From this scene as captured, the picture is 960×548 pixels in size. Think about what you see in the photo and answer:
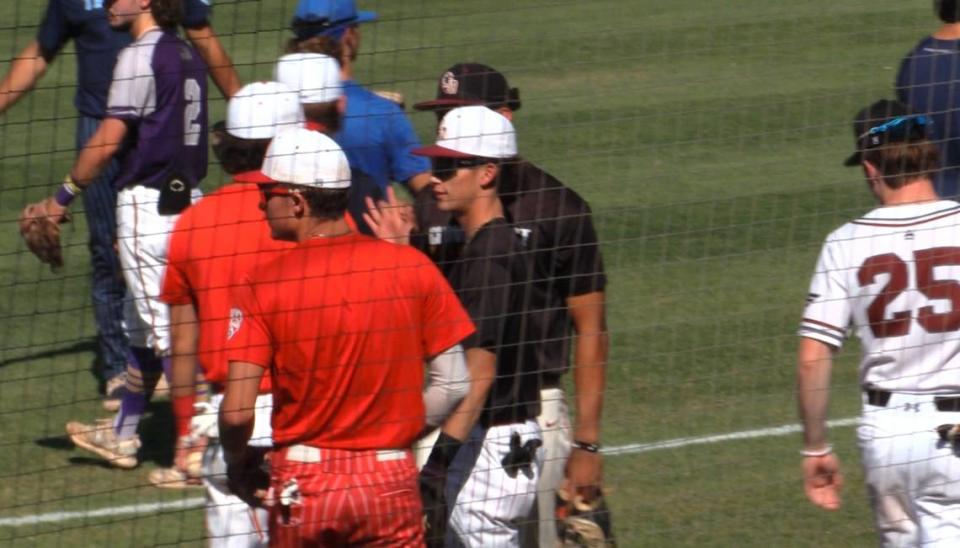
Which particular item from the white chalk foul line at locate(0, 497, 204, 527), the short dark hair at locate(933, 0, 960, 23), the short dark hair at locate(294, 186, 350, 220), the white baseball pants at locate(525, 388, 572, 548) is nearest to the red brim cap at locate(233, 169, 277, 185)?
the short dark hair at locate(294, 186, 350, 220)

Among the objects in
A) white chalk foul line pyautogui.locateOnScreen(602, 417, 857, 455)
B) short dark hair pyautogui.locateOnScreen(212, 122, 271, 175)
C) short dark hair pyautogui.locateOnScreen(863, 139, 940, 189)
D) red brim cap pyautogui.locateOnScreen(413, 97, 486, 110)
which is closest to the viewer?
short dark hair pyautogui.locateOnScreen(863, 139, 940, 189)

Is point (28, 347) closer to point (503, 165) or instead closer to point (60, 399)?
point (60, 399)

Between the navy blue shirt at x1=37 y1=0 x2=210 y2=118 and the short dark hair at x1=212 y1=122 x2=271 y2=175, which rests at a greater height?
the navy blue shirt at x1=37 y1=0 x2=210 y2=118

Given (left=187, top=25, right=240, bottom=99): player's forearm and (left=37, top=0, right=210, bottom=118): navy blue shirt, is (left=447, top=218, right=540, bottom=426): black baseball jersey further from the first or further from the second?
(left=37, top=0, right=210, bottom=118): navy blue shirt

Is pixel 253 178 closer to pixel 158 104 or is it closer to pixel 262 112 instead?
pixel 262 112

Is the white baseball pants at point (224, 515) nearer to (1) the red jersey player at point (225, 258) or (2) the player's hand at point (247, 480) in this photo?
(1) the red jersey player at point (225, 258)

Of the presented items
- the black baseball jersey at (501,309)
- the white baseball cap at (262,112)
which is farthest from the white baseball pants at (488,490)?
the white baseball cap at (262,112)

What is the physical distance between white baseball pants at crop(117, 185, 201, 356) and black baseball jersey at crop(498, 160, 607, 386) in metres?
2.24

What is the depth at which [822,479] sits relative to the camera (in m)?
5.41

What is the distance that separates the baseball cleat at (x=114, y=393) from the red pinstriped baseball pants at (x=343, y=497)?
3.57 meters

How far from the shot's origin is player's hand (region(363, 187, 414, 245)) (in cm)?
552

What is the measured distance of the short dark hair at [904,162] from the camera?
5320 millimetres

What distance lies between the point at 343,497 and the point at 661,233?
5801mm

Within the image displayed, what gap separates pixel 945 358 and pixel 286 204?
6.80 feet
